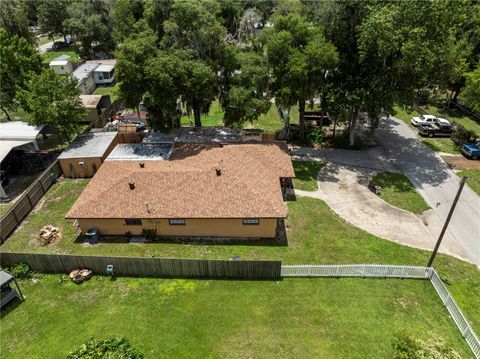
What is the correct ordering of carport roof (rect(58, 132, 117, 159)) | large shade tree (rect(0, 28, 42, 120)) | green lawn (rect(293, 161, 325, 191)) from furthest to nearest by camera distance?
large shade tree (rect(0, 28, 42, 120)), carport roof (rect(58, 132, 117, 159)), green lawn (rect(293, 161, 325, 191))

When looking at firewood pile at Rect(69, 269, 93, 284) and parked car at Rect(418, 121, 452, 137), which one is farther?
parked car at Rect(418, 121, 452, 137)

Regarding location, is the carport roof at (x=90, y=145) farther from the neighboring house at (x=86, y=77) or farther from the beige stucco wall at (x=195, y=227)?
the neighboring house at (x=86, y=77)

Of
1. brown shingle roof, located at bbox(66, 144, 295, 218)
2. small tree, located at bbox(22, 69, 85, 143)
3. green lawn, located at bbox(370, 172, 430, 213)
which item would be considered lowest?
green lawn, located at bbox(370, 172, 430, 213)

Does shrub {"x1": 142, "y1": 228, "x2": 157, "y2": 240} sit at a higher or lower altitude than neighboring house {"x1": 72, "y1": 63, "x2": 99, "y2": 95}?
lower

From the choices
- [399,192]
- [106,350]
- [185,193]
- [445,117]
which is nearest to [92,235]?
[185,193]

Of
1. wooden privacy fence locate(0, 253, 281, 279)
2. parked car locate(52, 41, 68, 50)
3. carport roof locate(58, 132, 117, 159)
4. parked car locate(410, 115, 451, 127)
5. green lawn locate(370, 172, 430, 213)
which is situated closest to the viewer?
wooden privacy fence locate(0, 253, 281, 279)

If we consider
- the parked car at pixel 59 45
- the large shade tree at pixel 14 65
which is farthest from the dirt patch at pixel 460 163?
the parked car at pixel 59 45

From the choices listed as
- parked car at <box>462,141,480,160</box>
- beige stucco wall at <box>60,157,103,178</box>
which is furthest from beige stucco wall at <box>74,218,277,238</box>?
parked car at <box>462,141,480,160</box>

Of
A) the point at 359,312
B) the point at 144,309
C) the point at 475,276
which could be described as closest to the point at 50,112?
the point at 144,309

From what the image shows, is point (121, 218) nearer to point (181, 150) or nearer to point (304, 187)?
point (181, 150)

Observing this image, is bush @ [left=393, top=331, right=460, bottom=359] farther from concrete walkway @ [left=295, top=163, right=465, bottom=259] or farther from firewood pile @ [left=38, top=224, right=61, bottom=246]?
firewood pile @ [left=38, top=224, right=61, bottom=246]
